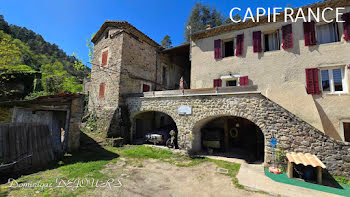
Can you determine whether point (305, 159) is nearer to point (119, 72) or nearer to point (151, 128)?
point (151, 128)

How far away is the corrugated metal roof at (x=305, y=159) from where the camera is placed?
5168mm

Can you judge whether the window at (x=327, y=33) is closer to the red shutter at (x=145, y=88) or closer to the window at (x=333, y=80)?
the window at (x=333, y=80)

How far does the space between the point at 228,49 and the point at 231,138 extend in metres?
6.96

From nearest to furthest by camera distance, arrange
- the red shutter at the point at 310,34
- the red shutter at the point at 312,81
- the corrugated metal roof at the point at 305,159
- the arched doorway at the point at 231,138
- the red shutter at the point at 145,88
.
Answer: the corrugated metal roof at the point at 305,159 → the red shutter at the point at 312,81 → the red shutter at the point at 310,34 → the arched doorway at the point at 231,138 → the red shutter at the point at 145,88

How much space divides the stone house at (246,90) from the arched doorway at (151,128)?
0.10 meters

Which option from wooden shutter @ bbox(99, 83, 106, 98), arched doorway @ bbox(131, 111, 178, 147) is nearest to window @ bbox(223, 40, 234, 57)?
arched doorway @ bbox(131, 111, 178, 147)

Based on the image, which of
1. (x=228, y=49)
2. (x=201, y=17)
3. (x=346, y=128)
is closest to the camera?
(x=346, y=128)

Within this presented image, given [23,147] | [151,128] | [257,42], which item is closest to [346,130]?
[257,42]

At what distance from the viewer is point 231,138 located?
36.8 ft

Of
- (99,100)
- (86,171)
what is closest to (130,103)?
(99,100)

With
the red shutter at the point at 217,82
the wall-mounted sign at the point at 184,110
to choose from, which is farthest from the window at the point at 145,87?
the red shutter at the point at 217,82

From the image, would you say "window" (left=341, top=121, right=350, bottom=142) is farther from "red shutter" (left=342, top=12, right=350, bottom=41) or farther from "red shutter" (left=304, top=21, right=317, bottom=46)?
"red shutter" (left=304, top=21, right=317, bottom=46)

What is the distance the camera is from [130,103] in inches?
448

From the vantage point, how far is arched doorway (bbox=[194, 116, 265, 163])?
8.19m
